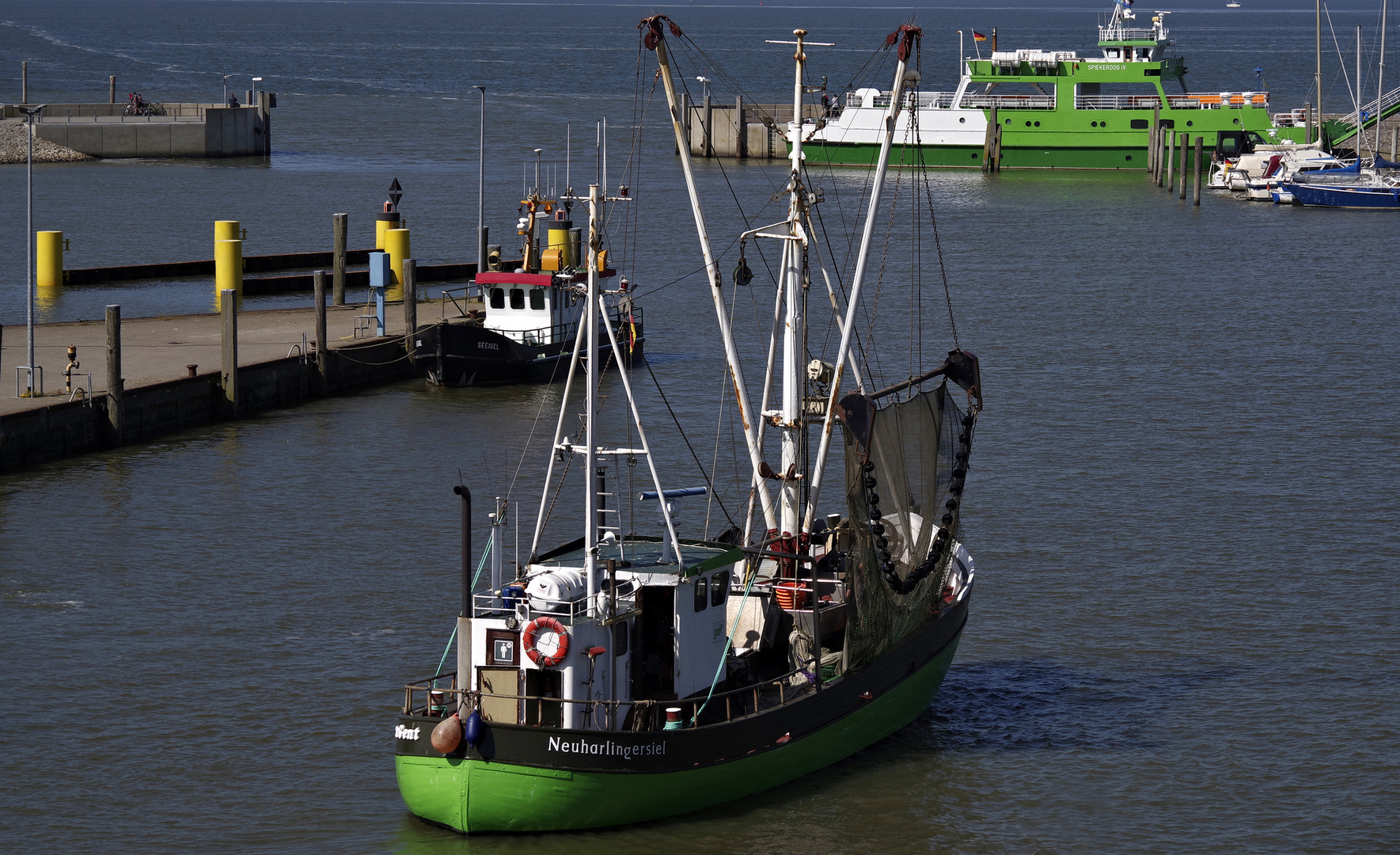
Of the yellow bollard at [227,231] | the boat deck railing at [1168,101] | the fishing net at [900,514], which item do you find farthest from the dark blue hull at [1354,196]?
the fishing net at [900,514]

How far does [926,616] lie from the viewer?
25.1 metres

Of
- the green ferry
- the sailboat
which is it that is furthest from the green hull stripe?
the green ferry

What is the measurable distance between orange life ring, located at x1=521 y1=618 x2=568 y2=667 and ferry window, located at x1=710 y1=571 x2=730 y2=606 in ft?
8.38

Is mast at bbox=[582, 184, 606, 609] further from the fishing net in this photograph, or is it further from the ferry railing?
the ferry railing

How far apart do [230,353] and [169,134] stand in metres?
68.4

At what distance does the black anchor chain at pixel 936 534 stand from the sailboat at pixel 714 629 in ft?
0.14

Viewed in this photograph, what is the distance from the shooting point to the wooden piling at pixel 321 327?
145ft

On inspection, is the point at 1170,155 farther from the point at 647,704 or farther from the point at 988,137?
the point at 647,704

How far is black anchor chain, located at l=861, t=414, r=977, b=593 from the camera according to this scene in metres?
22.9

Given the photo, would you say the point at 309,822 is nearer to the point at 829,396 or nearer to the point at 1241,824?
the point at 829,396

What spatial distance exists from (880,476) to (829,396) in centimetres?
142

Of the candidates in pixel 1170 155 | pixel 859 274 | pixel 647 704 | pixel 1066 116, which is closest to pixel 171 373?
pixel 859 274

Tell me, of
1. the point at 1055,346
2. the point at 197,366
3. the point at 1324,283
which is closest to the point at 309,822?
the point at 197,366

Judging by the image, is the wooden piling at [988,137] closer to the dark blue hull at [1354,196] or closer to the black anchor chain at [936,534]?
the dark blue hull at [1354,196]
